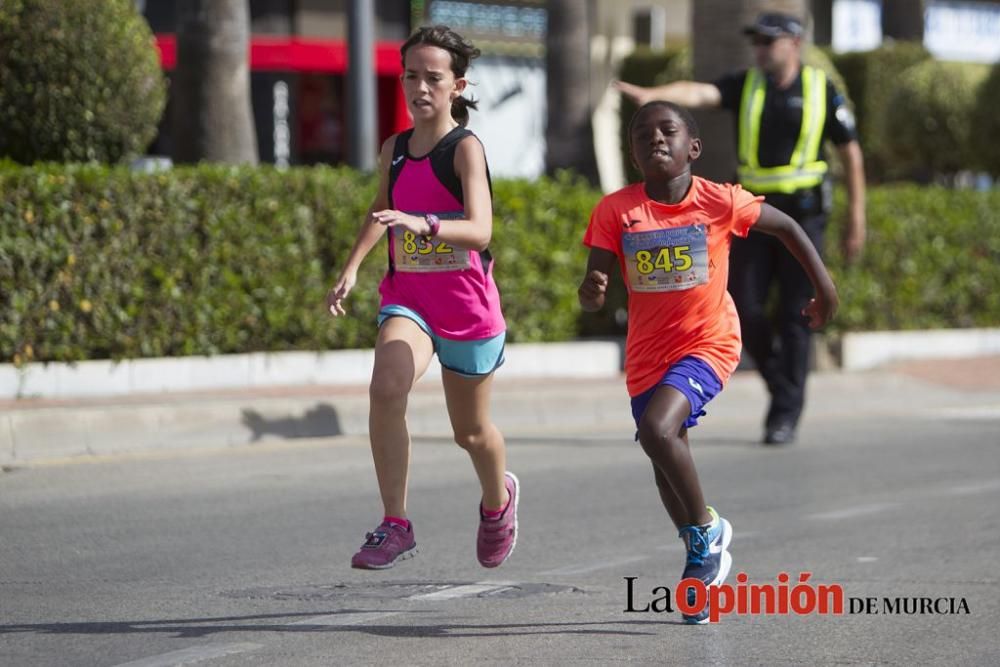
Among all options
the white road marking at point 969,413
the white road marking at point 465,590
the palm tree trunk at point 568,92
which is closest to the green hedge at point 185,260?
the white road marking at point 969,413

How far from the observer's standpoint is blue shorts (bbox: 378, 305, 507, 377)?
6152 millimetres

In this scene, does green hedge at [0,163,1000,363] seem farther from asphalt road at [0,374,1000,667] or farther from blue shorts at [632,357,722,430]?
blue shorts at [632,357,722,430]

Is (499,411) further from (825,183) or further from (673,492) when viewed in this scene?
(673,492)

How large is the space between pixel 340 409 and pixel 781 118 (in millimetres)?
3091

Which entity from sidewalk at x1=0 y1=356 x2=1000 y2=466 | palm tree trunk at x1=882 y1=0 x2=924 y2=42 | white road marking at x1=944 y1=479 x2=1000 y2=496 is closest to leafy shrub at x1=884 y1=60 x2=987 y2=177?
palm tree trunk at x1=882 y1=0 x2=924 y2=42

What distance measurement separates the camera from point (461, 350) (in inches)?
243

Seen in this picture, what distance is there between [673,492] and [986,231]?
1214 centimetres

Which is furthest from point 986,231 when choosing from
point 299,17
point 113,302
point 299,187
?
point 299,17

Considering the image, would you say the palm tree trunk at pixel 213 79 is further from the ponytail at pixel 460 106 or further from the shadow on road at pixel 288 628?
the shadow on road at pixel 288 628

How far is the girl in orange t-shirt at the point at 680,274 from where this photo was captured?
234 inches

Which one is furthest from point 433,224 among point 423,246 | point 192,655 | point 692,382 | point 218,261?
point 218,261

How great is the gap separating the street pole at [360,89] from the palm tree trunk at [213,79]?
37.3 inches

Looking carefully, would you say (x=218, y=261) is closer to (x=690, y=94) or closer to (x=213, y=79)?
(x=213, y=79)

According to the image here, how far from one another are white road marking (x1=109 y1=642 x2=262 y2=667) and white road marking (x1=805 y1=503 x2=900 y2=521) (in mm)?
3628
